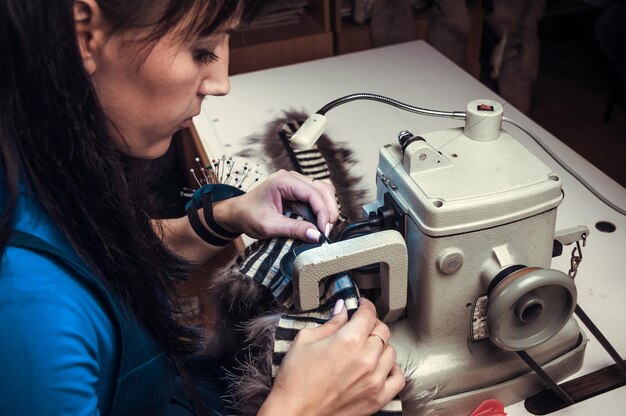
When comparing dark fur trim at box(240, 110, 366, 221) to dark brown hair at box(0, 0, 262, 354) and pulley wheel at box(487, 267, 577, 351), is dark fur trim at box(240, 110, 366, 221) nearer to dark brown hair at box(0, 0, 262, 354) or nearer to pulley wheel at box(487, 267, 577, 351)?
pulley wheel at box(487, 267, 577, 351)

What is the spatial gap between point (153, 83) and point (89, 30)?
0.30 feet

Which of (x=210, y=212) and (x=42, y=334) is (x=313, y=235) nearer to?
(x=210, y=212)

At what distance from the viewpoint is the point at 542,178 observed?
796 millimetres

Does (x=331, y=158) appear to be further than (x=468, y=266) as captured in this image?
Yes

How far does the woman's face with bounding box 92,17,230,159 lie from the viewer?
0.64m

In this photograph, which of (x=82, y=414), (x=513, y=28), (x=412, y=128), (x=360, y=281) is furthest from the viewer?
(x=513, y=28)

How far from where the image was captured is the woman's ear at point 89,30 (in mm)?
586

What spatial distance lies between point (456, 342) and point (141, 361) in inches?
16.7

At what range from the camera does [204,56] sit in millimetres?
721

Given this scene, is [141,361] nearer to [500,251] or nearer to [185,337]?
[185,337]

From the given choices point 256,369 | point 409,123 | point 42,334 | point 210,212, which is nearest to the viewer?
point 42,334

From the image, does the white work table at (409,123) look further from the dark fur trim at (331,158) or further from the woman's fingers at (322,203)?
the woman's fingers at (322,203)

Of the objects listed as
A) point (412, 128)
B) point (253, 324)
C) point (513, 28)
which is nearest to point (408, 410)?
point (253, 324)

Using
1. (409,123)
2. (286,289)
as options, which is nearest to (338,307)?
(286,289)
